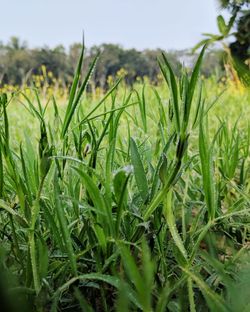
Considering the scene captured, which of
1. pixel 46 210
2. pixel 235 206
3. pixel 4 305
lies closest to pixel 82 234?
pixel 46 210

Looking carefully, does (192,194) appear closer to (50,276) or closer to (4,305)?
(50,276)

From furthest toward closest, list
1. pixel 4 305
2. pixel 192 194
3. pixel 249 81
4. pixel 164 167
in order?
pixel 192 194 < pixel 249 81 < pixel 164 167 < pixel 4 305

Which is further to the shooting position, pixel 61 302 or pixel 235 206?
pixel 235 206

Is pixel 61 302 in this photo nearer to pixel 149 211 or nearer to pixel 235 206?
pixel 149 211

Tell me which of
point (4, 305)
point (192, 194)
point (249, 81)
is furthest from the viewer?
point (192, 194)

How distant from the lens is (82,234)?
469 millimetres


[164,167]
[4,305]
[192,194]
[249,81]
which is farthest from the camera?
[192,194]

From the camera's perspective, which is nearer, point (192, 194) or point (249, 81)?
point (249, 81)

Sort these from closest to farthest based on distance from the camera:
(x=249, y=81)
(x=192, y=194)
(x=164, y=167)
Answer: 1. (x=164, y=167)
2. (x=249, y=81)
3. (x=192, y=194)

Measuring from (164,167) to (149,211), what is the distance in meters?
0.06

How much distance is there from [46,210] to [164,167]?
0.45ft

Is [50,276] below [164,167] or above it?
below

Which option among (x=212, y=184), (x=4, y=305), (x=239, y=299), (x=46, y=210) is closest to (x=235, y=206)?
(x=212, y=184)

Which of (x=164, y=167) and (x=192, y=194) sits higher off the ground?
(x=164, y=167)
